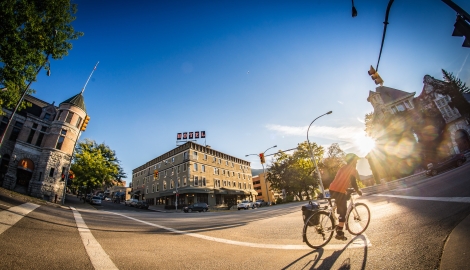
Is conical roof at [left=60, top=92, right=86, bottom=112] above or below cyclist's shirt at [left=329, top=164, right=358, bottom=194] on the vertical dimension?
above

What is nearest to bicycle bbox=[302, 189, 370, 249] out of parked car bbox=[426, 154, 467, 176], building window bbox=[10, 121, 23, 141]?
parked car bbox=[426, 154, 467, 176]

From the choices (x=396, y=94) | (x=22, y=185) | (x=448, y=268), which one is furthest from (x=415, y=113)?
(x=22, y=185)

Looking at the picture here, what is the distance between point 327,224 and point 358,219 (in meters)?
1.02

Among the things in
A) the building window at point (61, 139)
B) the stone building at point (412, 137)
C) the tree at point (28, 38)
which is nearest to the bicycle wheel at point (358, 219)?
the tree at point (28, 38)

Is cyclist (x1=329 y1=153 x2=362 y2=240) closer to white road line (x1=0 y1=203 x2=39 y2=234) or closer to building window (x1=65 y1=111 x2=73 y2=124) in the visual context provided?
white road line (x1=0 y1=203 x2=39 y2=234)

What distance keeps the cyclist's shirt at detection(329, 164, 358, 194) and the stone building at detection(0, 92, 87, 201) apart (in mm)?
29011

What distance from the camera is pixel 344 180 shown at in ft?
13.3

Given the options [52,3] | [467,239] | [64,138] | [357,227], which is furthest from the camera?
[64,138]

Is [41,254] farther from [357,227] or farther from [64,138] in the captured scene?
[64,138]

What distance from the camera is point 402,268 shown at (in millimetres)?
2061

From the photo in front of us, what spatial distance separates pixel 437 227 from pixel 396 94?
39.6 metres

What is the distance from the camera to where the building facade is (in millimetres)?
36531

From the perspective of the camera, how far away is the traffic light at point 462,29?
5.42 metres

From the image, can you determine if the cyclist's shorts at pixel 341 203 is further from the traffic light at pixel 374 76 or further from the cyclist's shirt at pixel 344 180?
the traffic light at pixel 374 76
